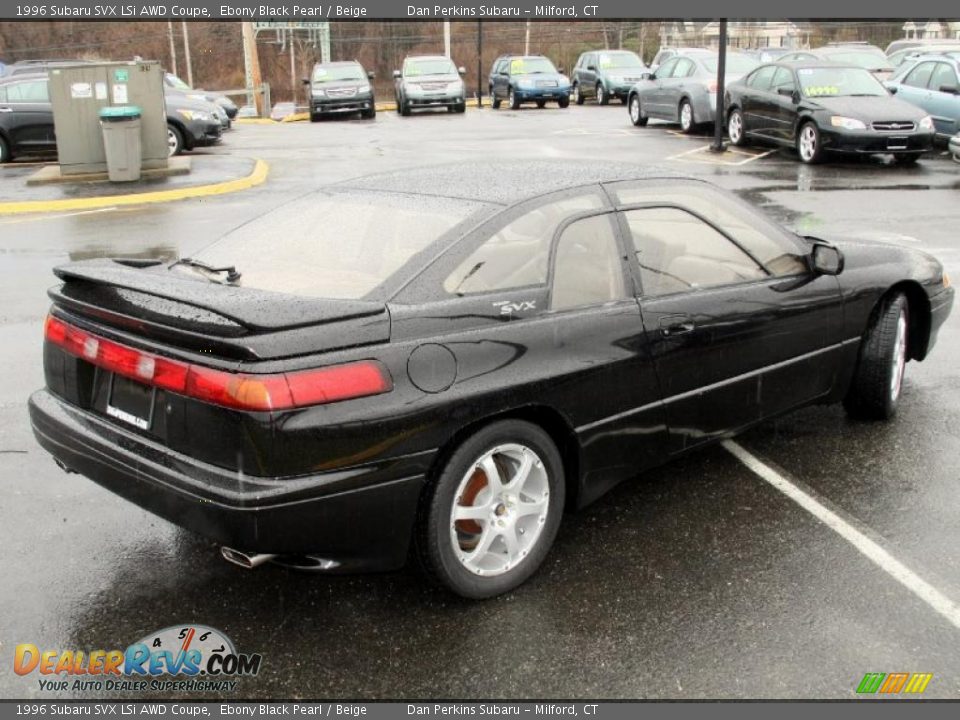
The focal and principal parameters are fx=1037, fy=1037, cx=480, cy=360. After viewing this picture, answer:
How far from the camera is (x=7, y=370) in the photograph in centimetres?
636

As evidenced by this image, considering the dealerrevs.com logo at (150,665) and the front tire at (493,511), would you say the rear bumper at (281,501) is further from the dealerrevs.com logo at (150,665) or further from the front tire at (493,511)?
the dealerrevs.com logo at (150,665)

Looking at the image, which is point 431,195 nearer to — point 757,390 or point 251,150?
point 757,390

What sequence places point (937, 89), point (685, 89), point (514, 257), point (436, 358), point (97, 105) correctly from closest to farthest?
point (436, 358) < point (514, 257) < point (97, 105) < point (937, 89) < point (685, 89)

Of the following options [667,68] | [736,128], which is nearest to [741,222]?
[736,128]

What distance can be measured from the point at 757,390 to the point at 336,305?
209 centimetres

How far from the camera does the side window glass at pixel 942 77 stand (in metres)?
17.3

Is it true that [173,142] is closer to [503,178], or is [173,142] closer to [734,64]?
[734,64]

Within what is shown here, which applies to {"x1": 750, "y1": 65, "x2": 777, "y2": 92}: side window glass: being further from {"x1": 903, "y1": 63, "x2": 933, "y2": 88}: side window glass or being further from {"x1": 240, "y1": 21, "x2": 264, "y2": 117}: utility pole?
{"x1": 240, "y1": 21, "x2": 264, "y2": 117}: utility pole

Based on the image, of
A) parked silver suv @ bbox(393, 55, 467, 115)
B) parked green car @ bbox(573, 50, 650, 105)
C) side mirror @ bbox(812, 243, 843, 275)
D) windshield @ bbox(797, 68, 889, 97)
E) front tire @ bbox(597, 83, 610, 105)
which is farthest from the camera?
front tire @ bbox(597, 83, 610, 105)

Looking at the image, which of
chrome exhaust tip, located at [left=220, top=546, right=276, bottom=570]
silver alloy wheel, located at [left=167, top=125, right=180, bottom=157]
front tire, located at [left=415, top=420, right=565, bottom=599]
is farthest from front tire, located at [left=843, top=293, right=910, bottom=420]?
silver alloy wheel, located at [left=167, top=125, right=180, bottom=157]

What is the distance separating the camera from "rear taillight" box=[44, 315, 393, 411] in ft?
10.3

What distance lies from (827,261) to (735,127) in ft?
50.5

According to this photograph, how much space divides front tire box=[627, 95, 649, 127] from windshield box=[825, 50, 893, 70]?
4.60 meters

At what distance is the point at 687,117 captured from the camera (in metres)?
21.8
